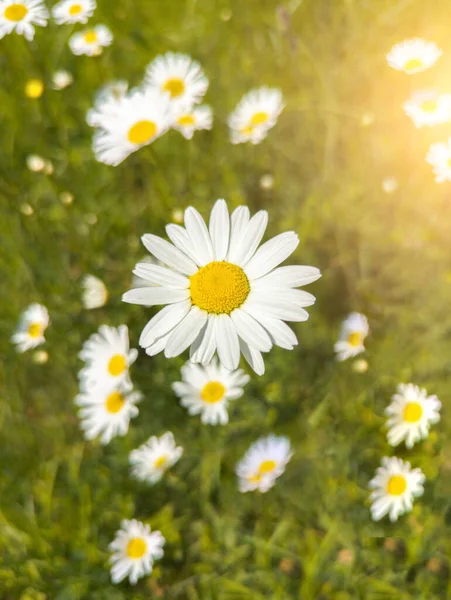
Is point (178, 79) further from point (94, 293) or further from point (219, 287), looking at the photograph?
point (219, 287)

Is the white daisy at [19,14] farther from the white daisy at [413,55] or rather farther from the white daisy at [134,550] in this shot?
the white daisy at [134,550]

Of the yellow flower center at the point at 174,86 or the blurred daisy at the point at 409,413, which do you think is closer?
the blurred daisy at the point at 409,413

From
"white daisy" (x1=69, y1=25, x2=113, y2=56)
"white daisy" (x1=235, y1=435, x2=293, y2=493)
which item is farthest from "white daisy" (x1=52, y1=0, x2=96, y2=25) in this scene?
"white daisy" (x1=235, y1=435, x2=293, y2=493)

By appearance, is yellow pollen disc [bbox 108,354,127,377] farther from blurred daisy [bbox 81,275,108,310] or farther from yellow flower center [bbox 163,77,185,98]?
yellow flower center [bbox 163,77,185,98]

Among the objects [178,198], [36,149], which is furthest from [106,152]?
A: [36,149]

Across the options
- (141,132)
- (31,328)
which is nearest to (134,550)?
(31,328)

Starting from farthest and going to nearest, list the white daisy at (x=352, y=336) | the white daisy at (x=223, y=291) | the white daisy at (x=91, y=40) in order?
the white daisy at (x=91, y=40) → the white daisy at (x=352, y=336) → the white daisy at (x=223, y=291)

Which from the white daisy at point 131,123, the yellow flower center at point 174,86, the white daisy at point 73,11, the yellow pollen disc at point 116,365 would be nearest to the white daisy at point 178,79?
the yellow flower center at point 174,86
